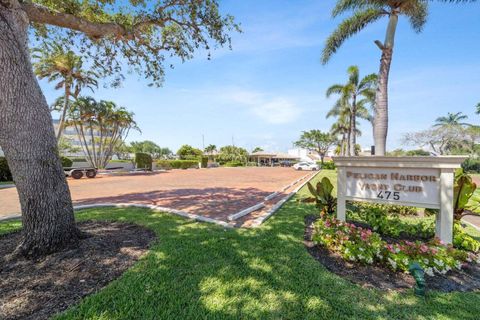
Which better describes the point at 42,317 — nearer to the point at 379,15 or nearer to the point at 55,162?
the point at 55,162

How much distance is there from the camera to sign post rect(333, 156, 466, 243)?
3.54 meters

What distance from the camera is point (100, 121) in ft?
88.2

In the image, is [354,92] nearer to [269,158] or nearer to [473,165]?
[473,165]

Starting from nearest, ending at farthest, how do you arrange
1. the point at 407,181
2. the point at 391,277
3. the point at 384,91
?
the point at 391,277 < the point at 407,181 < the point at 384,91

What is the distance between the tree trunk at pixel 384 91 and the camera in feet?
21.2

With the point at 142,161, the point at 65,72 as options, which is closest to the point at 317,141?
the point at 142,161

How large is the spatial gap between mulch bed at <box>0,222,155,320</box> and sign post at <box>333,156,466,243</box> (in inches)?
158

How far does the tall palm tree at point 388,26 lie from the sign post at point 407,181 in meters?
3.10

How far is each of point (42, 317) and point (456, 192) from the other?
6801 mm

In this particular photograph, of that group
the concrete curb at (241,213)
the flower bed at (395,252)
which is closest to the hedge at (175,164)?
the concrete curb at (241,213)

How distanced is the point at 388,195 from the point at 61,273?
5137mm

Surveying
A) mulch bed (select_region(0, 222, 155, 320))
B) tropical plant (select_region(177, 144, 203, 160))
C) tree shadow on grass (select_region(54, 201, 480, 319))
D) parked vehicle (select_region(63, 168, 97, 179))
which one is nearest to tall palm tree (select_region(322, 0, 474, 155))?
tree shadow on grass (select_region(54, 201, 480, 319))

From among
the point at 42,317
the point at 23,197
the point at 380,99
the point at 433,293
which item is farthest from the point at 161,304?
the point at 380,99

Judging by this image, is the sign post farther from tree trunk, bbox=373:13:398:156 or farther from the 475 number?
tree trunk, bbox=373:13:398:156
